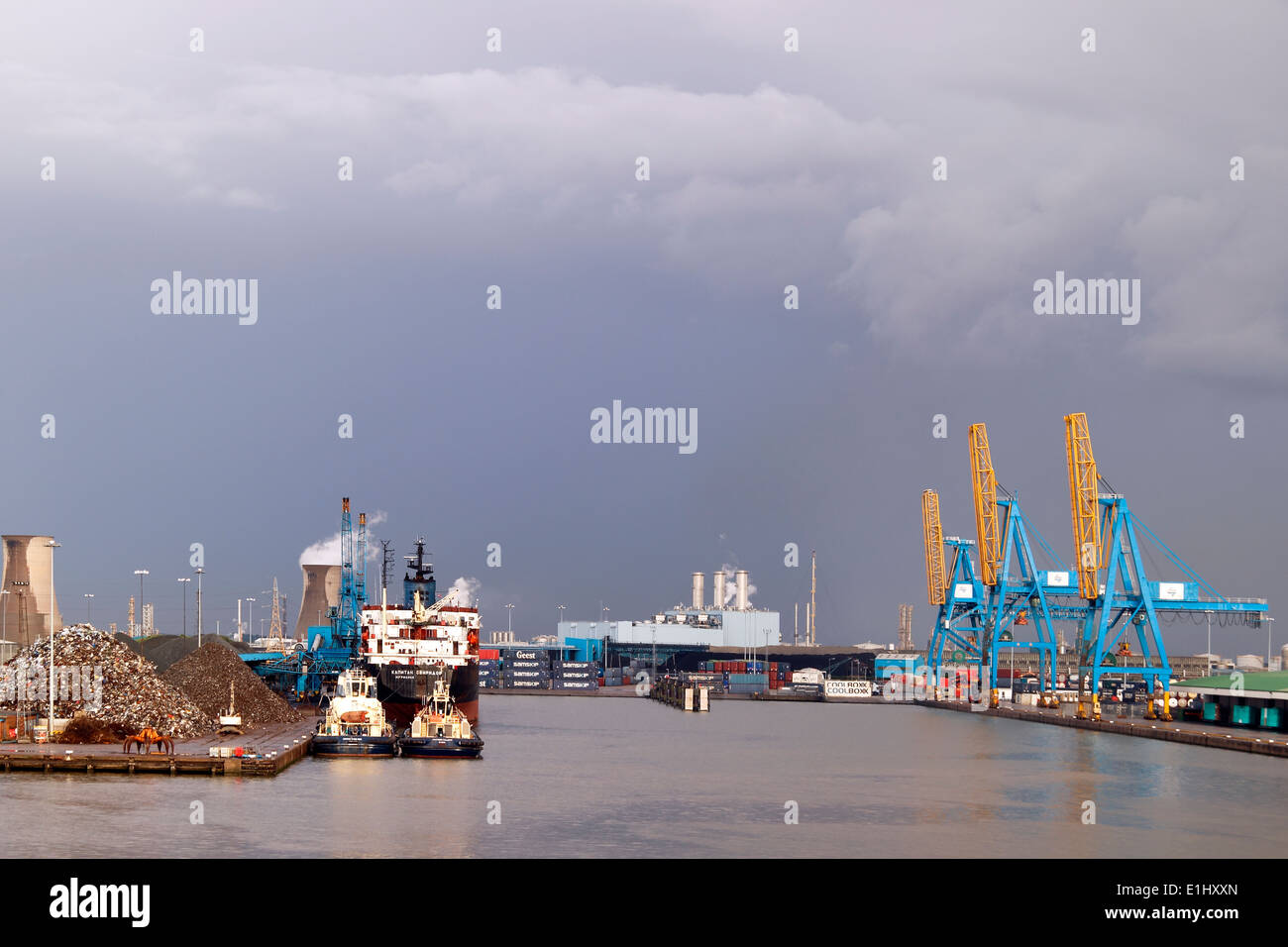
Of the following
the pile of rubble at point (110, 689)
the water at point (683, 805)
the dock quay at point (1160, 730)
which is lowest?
the dock quay at point (1160, 730)

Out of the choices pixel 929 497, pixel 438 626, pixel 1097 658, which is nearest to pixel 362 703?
pixel 438 626

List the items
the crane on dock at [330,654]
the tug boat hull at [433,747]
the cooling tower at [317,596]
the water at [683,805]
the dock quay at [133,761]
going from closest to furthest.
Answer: the water at [683,805], the dock quay at [133,761], the tug boat hull at [433,747], the crane on dock at [330,654], the cooling tower at [317,596]

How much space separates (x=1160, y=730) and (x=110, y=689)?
73.1 m

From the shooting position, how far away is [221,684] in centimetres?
9156

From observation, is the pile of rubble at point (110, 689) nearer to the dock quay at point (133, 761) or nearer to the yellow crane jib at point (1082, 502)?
the dock quay at point (133, 761)

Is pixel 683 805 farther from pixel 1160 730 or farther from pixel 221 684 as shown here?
pixel 1160 730

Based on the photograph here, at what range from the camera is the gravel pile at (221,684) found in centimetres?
8888

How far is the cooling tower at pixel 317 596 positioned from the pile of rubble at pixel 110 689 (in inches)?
3779

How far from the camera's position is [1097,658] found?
140 m

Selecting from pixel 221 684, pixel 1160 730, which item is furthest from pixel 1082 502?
pixel 221 684

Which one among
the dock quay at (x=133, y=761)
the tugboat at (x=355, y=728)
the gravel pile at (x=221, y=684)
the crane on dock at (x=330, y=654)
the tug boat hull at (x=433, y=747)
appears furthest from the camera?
the crane on dock at (x=330, y=654)

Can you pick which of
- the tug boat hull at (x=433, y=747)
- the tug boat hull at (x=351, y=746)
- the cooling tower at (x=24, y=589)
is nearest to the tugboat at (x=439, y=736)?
the tug boat hull at (x=433, y=747)
